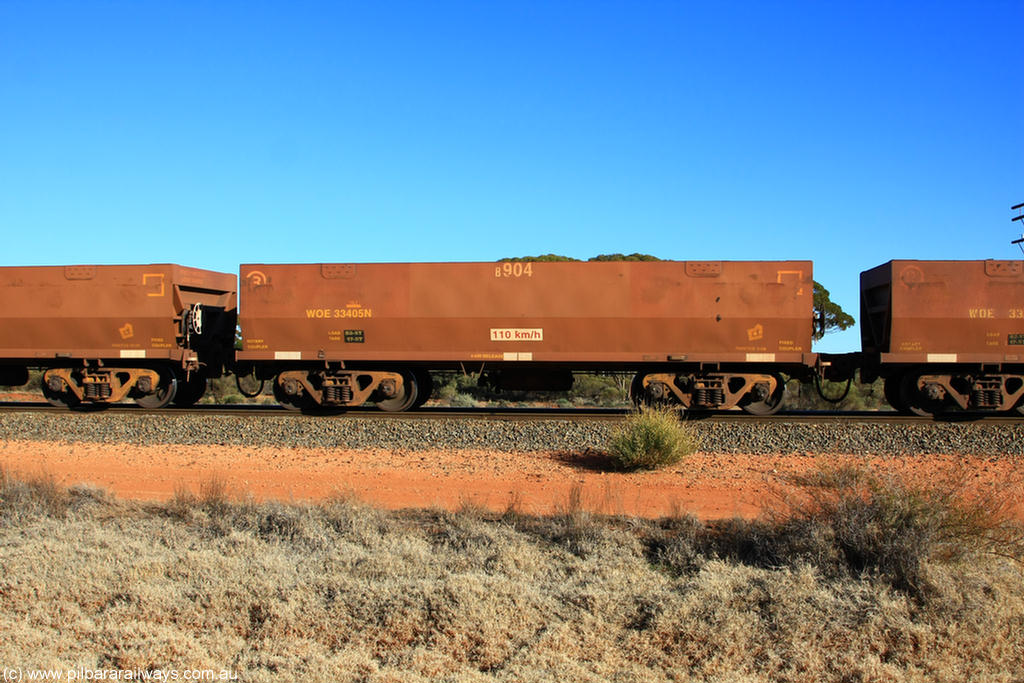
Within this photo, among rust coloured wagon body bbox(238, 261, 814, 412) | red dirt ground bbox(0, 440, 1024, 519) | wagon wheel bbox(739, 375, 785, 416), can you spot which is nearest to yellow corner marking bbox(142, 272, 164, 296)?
rust coloured wagon body bbox(238, 261, 814, 412)

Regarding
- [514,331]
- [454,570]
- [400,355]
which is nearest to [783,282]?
[514,331]

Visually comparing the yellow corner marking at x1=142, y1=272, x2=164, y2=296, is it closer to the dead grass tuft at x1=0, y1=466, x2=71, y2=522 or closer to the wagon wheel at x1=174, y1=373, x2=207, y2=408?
the wagon wheel at x1=174, y1=373, x2=207, y2=408

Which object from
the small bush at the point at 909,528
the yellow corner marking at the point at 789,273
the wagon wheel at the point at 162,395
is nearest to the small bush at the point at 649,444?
the small bush at the point at 909,528

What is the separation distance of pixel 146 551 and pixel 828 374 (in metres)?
12.9

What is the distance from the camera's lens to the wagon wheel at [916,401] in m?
14.4

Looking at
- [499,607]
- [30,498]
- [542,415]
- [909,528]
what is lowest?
[499,607]

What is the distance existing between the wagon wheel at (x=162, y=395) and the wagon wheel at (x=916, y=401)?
1531 centimetres

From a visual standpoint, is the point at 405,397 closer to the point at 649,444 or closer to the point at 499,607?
the point at 649,444

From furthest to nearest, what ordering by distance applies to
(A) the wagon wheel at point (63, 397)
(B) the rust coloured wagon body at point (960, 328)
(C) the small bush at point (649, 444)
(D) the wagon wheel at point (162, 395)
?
(A) the wagon wheel at point (63, 397) → (D) the wagon wheel at point (162, 395) → (B) the rust coloured wagon body at point (960, 328) → (C) the small bush at point (649, 444)

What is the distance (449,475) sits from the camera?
10.3m

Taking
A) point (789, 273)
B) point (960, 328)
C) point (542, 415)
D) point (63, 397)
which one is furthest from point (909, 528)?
point (63, 397)

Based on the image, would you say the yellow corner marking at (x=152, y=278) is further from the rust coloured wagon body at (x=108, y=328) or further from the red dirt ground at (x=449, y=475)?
the red dirt ground at (x=449, y=475)

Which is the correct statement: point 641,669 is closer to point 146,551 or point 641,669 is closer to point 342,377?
point 146,551

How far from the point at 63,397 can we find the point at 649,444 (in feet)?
44.1
